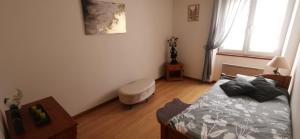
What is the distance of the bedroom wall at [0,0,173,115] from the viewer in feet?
5.71

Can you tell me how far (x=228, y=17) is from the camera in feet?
10.3

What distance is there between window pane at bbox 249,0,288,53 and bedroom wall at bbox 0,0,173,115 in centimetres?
201

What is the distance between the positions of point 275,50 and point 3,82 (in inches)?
166

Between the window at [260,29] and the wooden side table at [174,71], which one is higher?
the window at [260,29]

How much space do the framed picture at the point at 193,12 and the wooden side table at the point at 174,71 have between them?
1.11 meters

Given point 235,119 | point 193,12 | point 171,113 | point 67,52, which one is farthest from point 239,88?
point 67,52

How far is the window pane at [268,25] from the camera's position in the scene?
2.81 metres

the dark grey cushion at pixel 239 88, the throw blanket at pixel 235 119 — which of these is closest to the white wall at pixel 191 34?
the dark grey cushion at pixel 239 88

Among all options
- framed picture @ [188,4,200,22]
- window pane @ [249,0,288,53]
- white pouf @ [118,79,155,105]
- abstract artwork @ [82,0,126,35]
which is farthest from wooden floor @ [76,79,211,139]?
framed picture @ [188,4,200,22]

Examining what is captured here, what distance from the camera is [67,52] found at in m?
2.19

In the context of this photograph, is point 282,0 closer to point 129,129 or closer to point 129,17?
point 129,17

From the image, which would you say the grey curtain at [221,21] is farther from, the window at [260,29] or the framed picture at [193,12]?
the framed picture at [193,12]

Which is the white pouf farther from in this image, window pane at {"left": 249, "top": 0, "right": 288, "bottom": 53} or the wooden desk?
window pane at {"left": 249, "top": 0, "right": 288, "bottom": 53}

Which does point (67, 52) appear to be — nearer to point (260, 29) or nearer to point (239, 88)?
point (239, 88)
